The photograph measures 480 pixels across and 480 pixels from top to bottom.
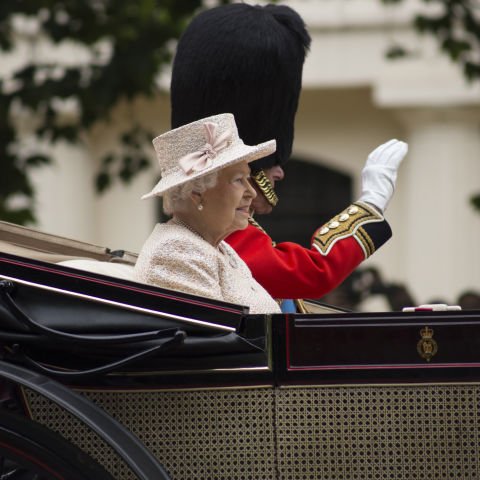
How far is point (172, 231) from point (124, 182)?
5806mm

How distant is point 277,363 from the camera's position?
3139 millimetres

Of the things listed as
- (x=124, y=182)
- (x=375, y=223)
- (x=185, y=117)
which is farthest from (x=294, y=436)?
(x=124, y=182)

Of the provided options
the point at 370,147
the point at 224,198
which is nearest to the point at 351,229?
the point at 224,198

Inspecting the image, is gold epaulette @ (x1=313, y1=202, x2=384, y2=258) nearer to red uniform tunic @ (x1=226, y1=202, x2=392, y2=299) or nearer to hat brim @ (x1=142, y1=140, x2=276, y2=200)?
red uniform tunic @ (x1=226, y1=202, x2=392, y2=299)

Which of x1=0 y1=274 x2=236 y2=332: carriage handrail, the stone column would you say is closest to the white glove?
x1=0 y1=274 x2=236 y2=332: carriage handrail

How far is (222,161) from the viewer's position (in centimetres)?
337

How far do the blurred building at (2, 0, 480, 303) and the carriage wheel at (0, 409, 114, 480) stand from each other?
31.0 feet

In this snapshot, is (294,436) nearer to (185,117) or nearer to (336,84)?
(185,117)

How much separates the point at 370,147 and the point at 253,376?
10.9m

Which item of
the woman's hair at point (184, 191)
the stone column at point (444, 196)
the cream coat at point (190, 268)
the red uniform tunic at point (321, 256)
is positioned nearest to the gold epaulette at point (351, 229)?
the red uniform tunic at point (321, 256)

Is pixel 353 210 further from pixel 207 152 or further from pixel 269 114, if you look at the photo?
pixel 207 152

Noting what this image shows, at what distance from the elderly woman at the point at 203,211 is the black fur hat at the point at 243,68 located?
1.35ft

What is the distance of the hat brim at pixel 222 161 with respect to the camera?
3355mm

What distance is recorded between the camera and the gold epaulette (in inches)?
148
